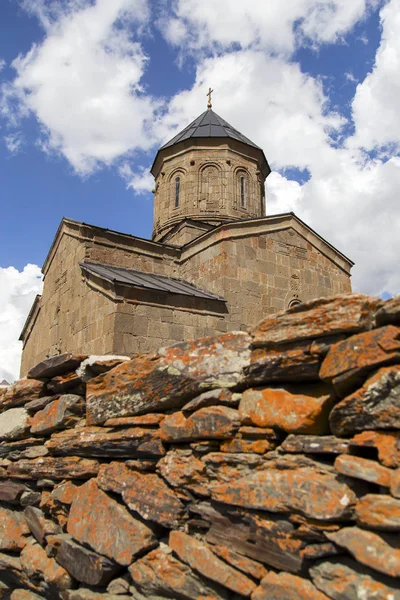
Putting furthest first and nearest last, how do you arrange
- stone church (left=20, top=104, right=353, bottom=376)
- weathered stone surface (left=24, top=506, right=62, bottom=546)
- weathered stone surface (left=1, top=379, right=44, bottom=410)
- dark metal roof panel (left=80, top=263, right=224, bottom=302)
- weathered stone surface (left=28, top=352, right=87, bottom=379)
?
dark metal roof panel (left=80, top=263, right=224, bottom=302)
stone church (left=20, top=104, right=353, bottom=376)
weathered stone surface (left=1, top=379, right=44, bottom=410)
weathered stone surface (left=28, top=352, right=87, bottom=379)
weathered stone surface (left=24, top=506, right=62, bottom=546)

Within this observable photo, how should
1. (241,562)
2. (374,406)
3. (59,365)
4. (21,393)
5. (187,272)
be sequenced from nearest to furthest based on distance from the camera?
(374,406)
(241,562)
(59,365)
(21,393)
(187,272)

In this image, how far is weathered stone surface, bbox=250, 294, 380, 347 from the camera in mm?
2033

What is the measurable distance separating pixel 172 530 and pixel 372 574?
42.0 inches

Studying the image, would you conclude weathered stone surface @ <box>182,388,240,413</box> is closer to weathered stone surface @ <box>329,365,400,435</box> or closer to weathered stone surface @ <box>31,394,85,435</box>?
weathered stone surface @ <box>329,365,400,435</box>

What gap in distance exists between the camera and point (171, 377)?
2.69 meters

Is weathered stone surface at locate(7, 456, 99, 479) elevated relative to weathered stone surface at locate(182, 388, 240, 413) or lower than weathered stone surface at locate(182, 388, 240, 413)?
lower

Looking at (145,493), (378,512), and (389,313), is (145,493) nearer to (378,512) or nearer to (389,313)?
(378,512)

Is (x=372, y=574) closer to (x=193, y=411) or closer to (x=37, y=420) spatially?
(x=193, y=411)

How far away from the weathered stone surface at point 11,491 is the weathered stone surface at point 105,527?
2.61ft

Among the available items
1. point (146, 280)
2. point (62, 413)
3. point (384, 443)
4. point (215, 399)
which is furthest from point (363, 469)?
point (146, 280)

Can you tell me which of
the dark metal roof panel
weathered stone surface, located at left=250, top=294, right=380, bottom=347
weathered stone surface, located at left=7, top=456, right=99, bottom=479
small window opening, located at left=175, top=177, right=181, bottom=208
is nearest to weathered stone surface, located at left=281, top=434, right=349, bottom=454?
weathered stone surface, located at left=250, top=294, right=380, bottom=347

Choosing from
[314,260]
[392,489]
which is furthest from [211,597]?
[314,260]

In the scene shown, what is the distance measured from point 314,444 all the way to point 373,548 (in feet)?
1.40

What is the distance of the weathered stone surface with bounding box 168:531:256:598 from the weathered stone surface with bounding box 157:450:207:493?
24 centimetres
